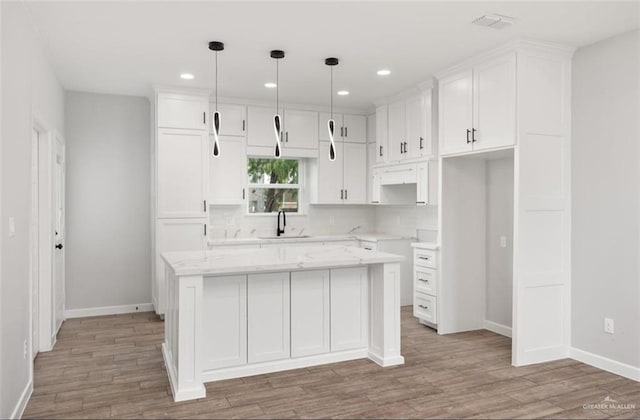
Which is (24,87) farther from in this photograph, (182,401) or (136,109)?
(136,109)

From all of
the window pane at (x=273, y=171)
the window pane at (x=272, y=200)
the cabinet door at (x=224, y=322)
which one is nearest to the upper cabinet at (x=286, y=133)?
the window pane at (x=273, y=171)

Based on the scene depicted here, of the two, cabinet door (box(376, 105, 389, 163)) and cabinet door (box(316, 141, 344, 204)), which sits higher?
cabinet door (box(376, 105, 389, 163))

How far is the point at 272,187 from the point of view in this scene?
6715mm

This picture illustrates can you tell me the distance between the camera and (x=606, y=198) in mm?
3830

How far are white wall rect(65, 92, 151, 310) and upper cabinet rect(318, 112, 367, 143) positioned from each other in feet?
7.61

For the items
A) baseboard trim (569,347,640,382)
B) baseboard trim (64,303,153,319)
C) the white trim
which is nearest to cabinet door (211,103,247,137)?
baseboard trim (64,303,153,319)

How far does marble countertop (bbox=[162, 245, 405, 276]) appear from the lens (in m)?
3.29

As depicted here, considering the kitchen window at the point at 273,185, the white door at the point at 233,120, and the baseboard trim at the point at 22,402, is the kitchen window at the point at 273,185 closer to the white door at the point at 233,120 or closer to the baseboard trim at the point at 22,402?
the white door at the point at 233,120

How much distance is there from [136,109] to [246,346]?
3698mm

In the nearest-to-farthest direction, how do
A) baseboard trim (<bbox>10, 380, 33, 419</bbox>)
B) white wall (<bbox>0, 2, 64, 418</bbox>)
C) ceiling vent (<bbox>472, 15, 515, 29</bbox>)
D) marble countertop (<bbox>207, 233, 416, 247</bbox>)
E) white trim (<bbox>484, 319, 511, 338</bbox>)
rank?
white wall (<bbox>0, 2, 64, 418</bbox>), baseboard trim (<bbox>10, 380, 33, 419</bbox>), ceiling vent (<bbox>472, 15, 515, 29</bbox>), white trim (<bbox>484, 319, 511, 338</bbox>), marble countertop (<bbox>207, 233, 416, 247</bbox>)

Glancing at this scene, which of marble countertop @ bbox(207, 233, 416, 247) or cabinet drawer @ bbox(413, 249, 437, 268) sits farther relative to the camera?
marble countertop @ bbox(207, 233, 416, 247)

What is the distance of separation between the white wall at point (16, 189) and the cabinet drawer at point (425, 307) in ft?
12.0

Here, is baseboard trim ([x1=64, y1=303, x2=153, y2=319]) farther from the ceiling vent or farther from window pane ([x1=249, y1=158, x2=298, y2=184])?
the ceiling vent

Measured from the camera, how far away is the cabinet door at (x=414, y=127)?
217 inches
